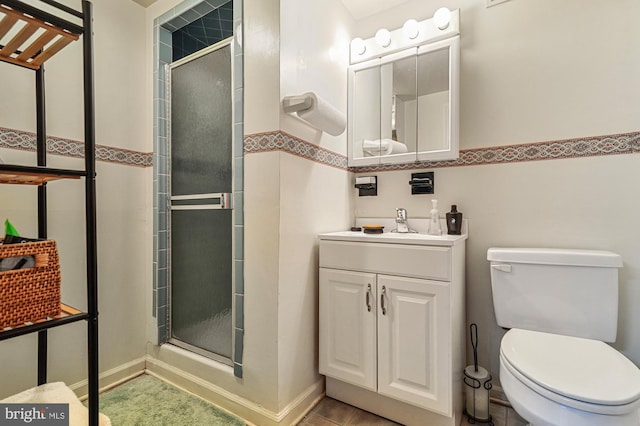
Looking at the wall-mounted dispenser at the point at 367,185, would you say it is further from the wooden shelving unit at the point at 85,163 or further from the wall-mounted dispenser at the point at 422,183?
the wooden shelving unit at the point at 85,163

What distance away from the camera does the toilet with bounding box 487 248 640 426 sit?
91 cm

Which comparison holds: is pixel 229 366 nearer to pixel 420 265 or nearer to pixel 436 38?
pixel 420 265

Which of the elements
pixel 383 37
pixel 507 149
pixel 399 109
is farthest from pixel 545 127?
pixel 383 37

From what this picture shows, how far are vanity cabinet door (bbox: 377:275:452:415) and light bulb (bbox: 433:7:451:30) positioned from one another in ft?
4.56

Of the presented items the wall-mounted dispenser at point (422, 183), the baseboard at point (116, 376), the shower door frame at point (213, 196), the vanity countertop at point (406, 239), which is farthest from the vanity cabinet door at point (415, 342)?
the baseboard at point (116, 376)

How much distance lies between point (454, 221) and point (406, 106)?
737 millimetres

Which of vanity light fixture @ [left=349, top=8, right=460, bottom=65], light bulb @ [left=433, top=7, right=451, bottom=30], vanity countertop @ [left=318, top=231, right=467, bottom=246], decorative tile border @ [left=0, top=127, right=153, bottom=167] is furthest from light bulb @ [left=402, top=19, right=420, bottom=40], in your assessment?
decorative tile border @ [left=0, top=127, right=153, bottom=167]

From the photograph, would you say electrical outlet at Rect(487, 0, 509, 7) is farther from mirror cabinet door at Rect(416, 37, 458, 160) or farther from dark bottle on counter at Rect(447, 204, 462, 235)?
dark bottle on counter at Rect(447, 204, 462, 235)

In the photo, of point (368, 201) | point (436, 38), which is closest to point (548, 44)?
point (436, 38)

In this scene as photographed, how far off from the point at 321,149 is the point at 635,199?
58.3 inches

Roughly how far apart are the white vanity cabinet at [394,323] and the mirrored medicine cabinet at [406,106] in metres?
0.60

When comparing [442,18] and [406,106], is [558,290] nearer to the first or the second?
[406,106]

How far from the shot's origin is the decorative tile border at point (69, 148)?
4.58 feet

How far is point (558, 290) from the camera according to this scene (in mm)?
1351
